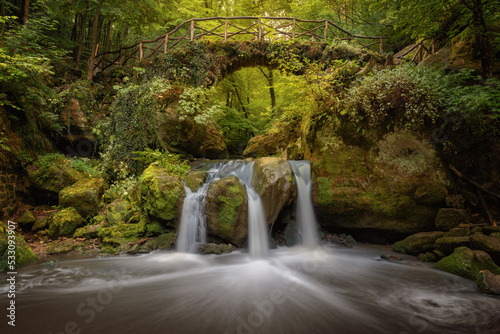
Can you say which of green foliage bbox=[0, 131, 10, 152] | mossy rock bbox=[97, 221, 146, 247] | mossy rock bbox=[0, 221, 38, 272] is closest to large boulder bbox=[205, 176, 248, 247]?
mossy rock bbox=[97, 221, 146, 247]

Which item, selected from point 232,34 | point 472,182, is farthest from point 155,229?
point 232,34

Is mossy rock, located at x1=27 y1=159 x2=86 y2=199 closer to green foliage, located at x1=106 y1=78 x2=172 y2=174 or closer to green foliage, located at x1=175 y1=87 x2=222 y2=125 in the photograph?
green foliage, located at x1=106 y1=78 x2=172 y2=174

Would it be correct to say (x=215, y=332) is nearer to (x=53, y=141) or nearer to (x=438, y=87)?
(x=438, y=87)

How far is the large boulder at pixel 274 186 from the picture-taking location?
224 inches

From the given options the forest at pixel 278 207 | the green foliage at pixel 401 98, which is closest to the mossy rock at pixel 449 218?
the forest at pixel 278 207

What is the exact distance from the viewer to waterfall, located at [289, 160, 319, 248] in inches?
233

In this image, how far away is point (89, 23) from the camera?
1420 centimetres

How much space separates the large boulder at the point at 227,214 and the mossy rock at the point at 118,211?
7.85 feet

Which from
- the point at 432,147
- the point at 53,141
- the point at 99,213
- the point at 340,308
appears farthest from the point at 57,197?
the point at 432,147

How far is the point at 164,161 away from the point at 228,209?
9.97ft

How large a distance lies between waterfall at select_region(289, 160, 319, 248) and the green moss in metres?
1.67

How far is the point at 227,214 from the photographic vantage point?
213 inches

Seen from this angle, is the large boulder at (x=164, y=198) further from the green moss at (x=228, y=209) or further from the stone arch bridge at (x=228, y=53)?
the stone arch bridge at (x=228, y=53)

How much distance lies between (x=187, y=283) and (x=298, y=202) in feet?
11.2
